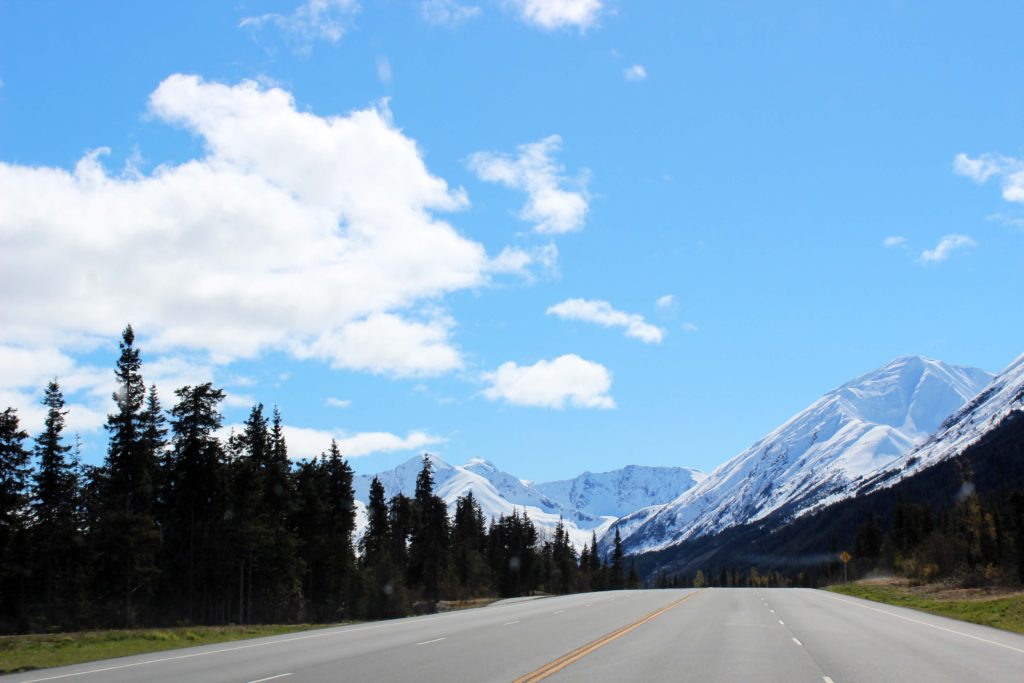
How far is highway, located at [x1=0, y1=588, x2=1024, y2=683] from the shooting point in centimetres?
1622

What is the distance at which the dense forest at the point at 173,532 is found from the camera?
51875mm

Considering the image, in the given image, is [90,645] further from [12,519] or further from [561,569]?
[561,569]

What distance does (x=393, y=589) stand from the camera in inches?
2547

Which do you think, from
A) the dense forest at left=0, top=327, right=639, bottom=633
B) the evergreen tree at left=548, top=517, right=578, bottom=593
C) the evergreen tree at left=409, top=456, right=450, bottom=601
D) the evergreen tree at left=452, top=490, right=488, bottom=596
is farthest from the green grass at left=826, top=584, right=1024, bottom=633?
the evergreen tree at left=548, top=517, right=578, bottom=593

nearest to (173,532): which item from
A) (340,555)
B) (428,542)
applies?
(340,555)

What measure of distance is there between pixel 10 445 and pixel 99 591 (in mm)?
9847

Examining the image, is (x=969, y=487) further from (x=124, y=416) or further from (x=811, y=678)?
(x=811, y=678)

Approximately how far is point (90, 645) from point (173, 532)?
3557 cm

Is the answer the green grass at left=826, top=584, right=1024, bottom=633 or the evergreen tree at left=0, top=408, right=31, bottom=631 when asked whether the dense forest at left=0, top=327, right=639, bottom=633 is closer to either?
the evergreen tree at left=0, top=408, right=31, bottom=631

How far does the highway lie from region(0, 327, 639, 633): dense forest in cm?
2822

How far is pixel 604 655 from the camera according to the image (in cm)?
1944

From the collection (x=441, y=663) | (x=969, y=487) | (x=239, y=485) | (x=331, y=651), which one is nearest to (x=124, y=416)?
(x=239, y=485)

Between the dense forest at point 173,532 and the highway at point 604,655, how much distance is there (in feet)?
92.6

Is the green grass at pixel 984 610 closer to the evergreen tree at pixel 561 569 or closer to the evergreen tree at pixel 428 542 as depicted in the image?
the evergreen tree at pixel 428 542
